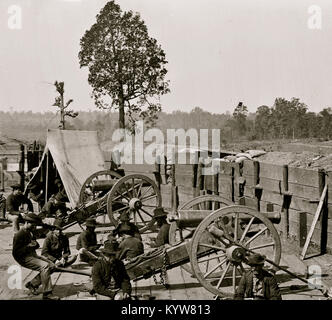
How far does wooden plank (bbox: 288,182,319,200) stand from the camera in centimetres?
917

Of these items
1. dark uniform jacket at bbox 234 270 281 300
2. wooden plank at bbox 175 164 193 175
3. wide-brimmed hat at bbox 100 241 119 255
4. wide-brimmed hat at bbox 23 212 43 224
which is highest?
wooden plank at bbox 175 164 193 175

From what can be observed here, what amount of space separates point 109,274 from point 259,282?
181 cm

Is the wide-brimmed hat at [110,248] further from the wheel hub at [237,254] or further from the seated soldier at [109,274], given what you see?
the wheel hub at [237,254]

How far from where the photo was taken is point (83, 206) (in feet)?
35.8

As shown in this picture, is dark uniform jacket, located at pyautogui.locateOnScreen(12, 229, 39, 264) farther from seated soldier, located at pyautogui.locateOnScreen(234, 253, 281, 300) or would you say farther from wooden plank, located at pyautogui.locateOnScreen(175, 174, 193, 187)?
wooden plank, located at pyautogui.locateOnScreen(175, 174, 193, 187)

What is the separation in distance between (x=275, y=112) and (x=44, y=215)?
62999 millimetres

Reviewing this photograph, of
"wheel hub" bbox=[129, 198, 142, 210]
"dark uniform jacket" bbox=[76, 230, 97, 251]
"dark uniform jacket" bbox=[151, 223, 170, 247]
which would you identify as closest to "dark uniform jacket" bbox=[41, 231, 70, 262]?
"dark uniform jacket" bbox=[76, 230, 97, 251]

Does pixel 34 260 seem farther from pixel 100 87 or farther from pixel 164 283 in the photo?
pixel 100 87

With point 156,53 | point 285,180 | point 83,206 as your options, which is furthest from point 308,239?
point 156,53

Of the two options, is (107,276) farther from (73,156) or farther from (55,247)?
(73,156)

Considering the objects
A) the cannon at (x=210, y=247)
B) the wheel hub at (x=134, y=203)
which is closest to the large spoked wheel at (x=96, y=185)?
the wheel hub at (x=134, y=203)

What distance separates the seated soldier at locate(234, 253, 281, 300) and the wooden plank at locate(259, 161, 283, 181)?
4810 mm

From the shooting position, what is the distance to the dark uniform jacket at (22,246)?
23.4 ft
